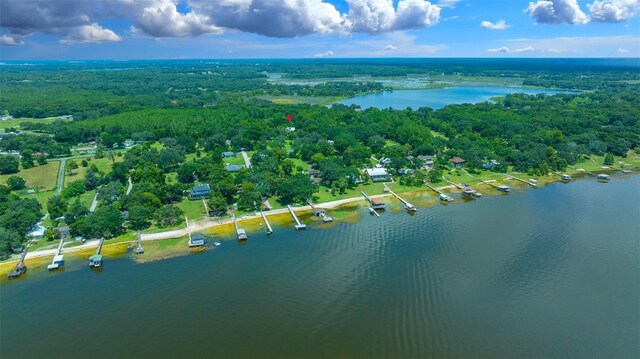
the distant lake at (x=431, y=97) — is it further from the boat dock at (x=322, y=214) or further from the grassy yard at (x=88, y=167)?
the boat dock at (x=322, y=214)

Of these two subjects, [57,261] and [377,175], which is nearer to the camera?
[57,261]

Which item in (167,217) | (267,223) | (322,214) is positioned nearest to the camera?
(167,217)

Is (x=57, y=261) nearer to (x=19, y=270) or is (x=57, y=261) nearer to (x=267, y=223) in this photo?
(x=19, y=270)

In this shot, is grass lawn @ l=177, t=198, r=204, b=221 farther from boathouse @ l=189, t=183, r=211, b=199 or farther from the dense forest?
the dense forest

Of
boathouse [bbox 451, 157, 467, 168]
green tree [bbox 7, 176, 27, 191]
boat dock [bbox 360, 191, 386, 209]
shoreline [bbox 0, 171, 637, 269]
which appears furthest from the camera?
boathouse [bbox 451, 157, 467, 168]

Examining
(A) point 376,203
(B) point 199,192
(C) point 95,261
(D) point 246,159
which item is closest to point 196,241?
(C) point 95,261

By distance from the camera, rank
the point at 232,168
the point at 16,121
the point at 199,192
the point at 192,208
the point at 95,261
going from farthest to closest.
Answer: the point at 16,121, the point at 232,168, the point at 199,192, the point at 192,208, the point at 95,261

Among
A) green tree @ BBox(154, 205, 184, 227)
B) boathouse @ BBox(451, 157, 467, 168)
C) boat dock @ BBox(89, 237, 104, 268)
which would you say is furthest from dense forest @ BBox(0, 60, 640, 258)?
boat dock @ BBox(89, 237, 104, 268)
